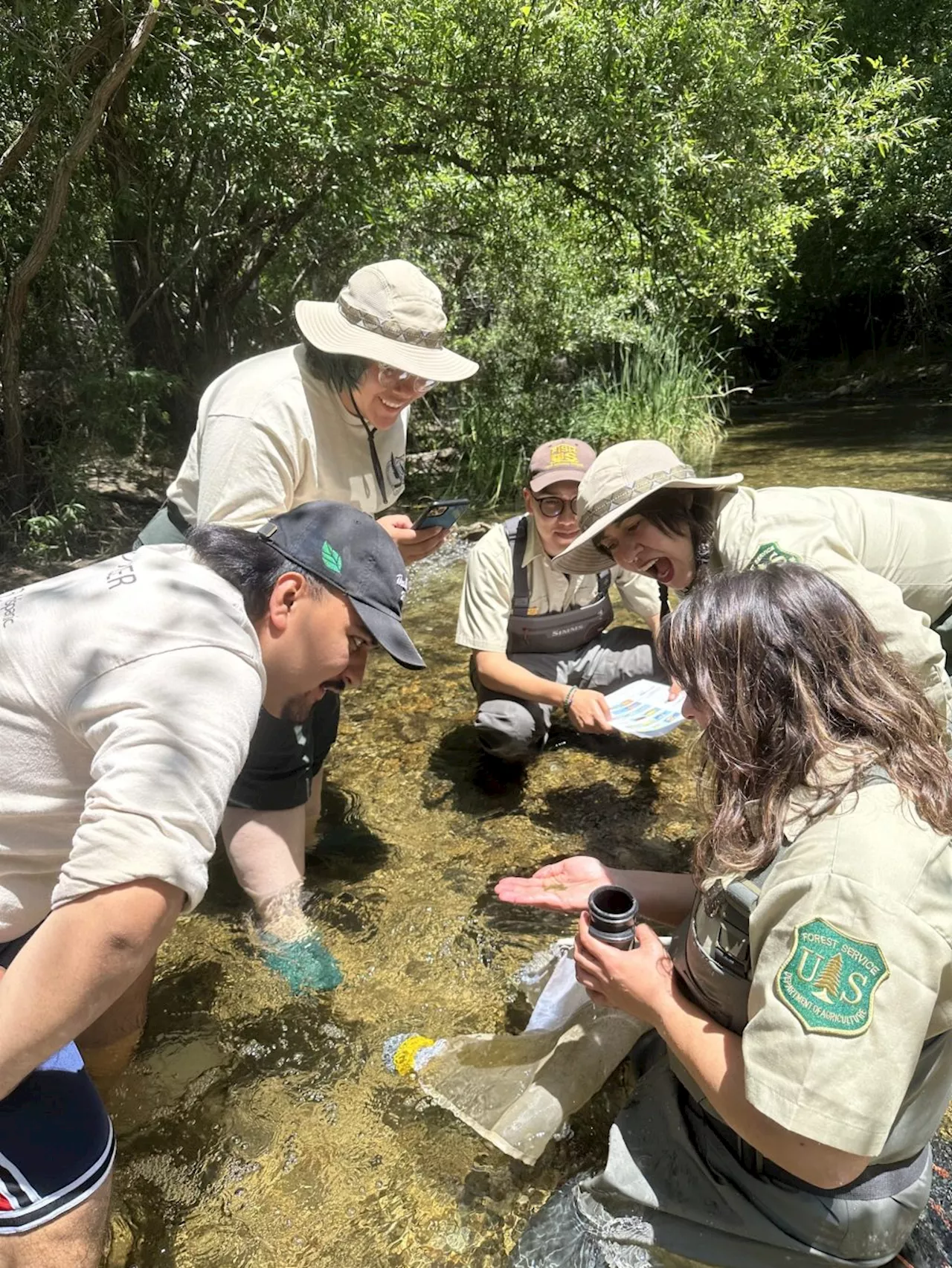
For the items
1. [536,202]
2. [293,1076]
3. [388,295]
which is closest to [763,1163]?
[293,1076]

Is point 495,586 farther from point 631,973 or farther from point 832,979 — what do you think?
point 832,979

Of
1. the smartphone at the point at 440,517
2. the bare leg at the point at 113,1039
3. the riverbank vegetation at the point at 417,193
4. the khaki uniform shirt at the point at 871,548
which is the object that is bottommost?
the bare leg at the point at 113,1039

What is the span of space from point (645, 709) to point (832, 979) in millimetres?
2148

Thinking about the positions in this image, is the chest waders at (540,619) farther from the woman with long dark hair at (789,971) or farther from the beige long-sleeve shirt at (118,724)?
the beige long-sleeve shirt at (118,724)

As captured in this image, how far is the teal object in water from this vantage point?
2.63 metres

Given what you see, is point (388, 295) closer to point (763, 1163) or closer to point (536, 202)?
point (763, 1163)

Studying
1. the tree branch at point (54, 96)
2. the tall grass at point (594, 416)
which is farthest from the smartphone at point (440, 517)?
the tall grass at point (594, 416)

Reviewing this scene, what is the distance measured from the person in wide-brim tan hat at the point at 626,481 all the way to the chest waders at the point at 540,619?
994 millimetres

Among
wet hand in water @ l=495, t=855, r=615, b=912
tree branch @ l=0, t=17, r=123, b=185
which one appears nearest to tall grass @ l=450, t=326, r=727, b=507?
tree branch @ l=0, t=17, r=123, b=185

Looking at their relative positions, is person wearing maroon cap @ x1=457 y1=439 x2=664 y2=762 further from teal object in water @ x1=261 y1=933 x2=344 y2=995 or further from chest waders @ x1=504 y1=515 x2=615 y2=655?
teal object in water @ x1=261 y1=933 x2=344 y2=995

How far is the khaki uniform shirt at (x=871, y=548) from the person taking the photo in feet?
7.41

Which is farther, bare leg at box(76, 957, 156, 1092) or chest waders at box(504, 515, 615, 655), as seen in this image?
chest waders at box(504, 515, 615, 655)

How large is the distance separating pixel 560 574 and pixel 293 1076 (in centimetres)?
228

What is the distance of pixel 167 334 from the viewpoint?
946 centimetres
